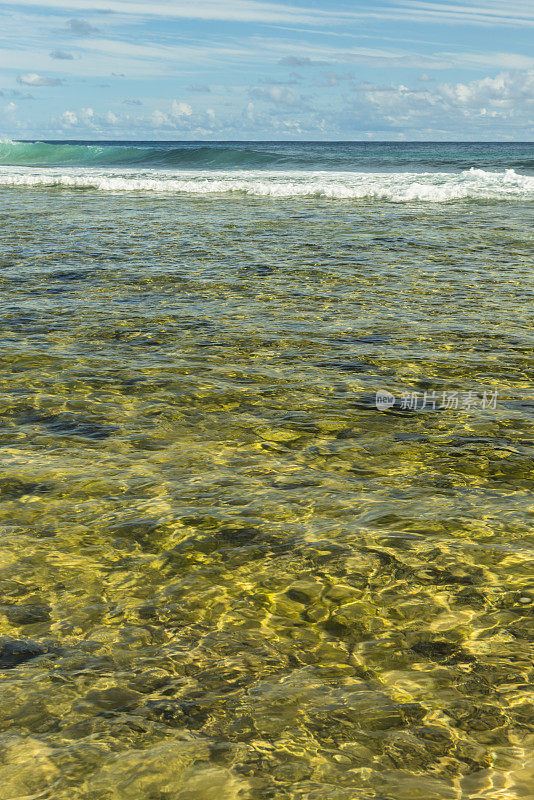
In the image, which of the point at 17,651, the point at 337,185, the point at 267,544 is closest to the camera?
the point at 17,651

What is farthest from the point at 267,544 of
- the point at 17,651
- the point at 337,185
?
the point at 337,185

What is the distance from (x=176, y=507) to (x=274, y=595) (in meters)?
1.04

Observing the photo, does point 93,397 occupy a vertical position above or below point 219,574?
above

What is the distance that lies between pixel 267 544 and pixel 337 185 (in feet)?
85.8

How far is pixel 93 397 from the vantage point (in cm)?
619

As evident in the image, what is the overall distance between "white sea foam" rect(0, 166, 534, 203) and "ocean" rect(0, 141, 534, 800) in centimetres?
1649

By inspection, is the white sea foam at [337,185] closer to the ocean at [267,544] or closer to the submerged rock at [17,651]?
the ocean at [267,544]

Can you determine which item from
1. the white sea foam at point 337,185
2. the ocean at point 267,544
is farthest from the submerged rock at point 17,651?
the white sea foam at point 337,185

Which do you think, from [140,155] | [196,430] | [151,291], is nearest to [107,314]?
[151,291]

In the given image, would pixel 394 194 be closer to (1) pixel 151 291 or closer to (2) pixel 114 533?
(1) pixel 151 291

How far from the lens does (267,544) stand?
400 centimetres

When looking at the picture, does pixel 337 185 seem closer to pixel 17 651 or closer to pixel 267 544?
pixel 267 544

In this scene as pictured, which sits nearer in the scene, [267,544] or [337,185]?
[267,544]

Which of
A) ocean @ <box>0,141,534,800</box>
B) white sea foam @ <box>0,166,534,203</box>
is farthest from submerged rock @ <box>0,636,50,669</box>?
white sea foam @ <box>0,166,534,203</box>
